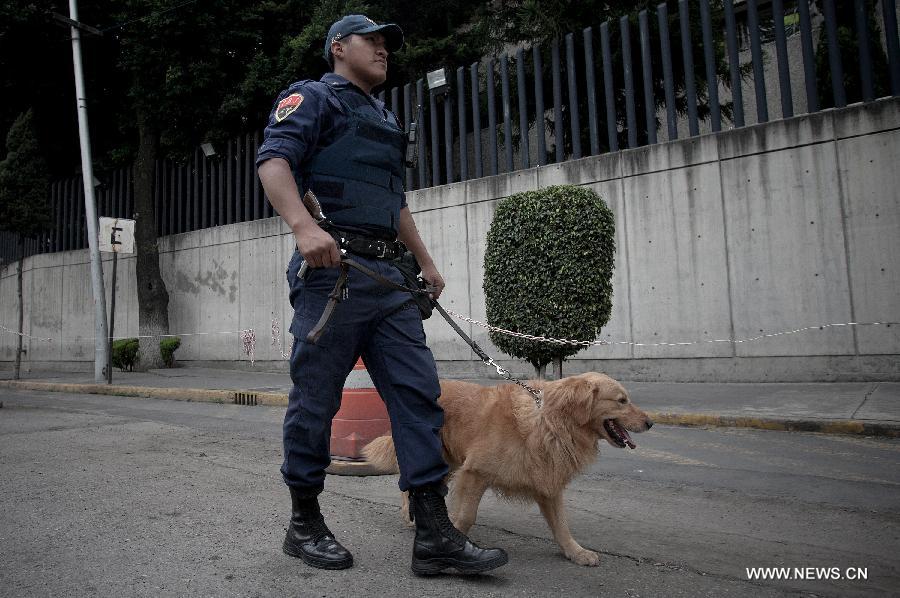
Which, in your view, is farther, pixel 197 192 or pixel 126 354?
pixel 197 192

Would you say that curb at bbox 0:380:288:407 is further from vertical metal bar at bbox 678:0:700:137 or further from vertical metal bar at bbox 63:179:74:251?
vertical metal bar at bbox 678:0:700:137

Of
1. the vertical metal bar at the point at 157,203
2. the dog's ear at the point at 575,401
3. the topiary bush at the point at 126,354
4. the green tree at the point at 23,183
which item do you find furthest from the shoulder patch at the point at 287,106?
the green tree at the point at 23,183

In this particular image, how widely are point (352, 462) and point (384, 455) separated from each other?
4.86 feet

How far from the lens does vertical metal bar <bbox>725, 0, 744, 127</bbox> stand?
1002 cm

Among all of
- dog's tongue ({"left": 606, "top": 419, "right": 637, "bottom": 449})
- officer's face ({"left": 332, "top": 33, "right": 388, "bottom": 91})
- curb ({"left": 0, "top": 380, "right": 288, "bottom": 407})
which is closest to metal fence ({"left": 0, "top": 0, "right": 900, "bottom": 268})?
curb ({"left": 0, "top": 380, "right": 288, "bottom": 407})

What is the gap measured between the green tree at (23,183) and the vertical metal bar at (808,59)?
18005mm

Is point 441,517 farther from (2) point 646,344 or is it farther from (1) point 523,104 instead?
(1) point 523,104

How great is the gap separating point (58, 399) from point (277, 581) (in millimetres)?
10047

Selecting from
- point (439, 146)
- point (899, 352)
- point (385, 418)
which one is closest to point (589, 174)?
point (439, 146)

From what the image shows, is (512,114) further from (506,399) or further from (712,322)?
(506,399)

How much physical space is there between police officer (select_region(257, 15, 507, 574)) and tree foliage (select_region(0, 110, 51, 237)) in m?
17.8

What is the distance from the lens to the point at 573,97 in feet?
38.5

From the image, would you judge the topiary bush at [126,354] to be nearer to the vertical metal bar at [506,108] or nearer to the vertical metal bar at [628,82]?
the vertical metal bar at [506,108]

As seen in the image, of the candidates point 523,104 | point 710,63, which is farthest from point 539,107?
point 710,63
